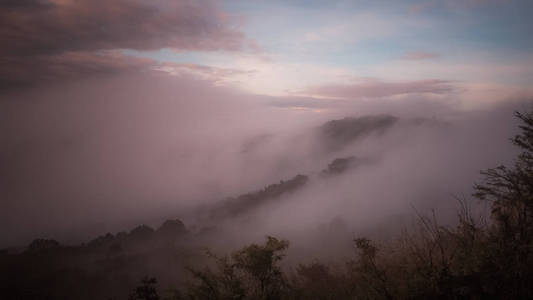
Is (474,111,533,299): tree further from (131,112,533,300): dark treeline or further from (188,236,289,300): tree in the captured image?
(188,236,289,300): tree

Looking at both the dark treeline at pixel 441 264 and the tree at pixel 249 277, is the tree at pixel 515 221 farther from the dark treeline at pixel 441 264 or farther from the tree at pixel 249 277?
the tree at pixel 249 277

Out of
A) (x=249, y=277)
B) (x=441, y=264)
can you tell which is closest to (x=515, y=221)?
(x=441, y=264)

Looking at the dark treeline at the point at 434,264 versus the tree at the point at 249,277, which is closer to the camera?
the dark treeline at the point at 434,264

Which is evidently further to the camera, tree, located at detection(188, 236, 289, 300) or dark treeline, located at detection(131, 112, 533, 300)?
tree, located at detection(188, 236, 289, 300)

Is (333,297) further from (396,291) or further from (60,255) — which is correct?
(60,255)

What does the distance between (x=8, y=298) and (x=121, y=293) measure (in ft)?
133

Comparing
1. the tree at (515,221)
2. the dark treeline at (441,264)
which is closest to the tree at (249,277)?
the dark treeline at (441,264)

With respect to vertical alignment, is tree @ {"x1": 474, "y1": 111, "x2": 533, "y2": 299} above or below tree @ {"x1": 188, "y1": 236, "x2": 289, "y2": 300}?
above

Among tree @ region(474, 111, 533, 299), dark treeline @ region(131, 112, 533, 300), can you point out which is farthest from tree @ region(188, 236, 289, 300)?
tree @ region(474, 111, 533, 299)

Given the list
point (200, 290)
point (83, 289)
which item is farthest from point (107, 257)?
point (200, 290)

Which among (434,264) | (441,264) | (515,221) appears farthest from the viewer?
(515,221)

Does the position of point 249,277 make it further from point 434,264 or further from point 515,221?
point 515,221

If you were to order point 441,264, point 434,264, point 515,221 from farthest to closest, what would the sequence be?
point 515,221
point 434,264
point 441,264

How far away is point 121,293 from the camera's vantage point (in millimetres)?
137125
